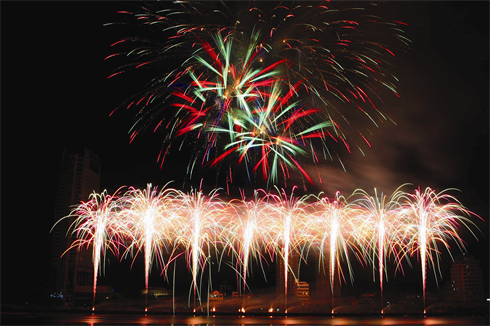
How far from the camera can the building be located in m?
87.6

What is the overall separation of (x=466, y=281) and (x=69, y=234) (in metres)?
110

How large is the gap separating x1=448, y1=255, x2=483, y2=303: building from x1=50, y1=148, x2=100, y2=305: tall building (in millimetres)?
99350

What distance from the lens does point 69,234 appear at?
123562 millimetres

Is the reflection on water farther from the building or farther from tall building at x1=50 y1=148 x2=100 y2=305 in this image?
tall building at x1=50 y1=148 x2=100 y2=305

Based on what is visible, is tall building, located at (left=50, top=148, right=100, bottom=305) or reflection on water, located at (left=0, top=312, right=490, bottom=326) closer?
reflection on water, located at (left=0, top=312, right=490, bottom=326)

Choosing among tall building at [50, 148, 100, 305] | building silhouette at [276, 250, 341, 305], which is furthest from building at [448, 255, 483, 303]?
tall building at [50, 148, 100, 305]

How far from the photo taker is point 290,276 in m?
89.2

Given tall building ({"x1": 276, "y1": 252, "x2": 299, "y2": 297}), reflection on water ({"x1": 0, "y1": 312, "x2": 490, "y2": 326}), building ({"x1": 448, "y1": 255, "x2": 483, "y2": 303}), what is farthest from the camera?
building ({"x1": 448, "y1": 255, "x2": 483, "y2": 303})

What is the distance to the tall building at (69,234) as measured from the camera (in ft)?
378

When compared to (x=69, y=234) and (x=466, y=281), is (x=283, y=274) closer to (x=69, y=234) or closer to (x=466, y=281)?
(x=466, y=281)

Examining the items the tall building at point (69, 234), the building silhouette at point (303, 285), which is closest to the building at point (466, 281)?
the building silhouette at point (303, 285)

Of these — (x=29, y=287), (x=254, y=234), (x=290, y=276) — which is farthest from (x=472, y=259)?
(x=29, y=287)

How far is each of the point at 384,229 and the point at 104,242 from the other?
30.8 metres

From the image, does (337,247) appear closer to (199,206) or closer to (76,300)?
(199,206)
